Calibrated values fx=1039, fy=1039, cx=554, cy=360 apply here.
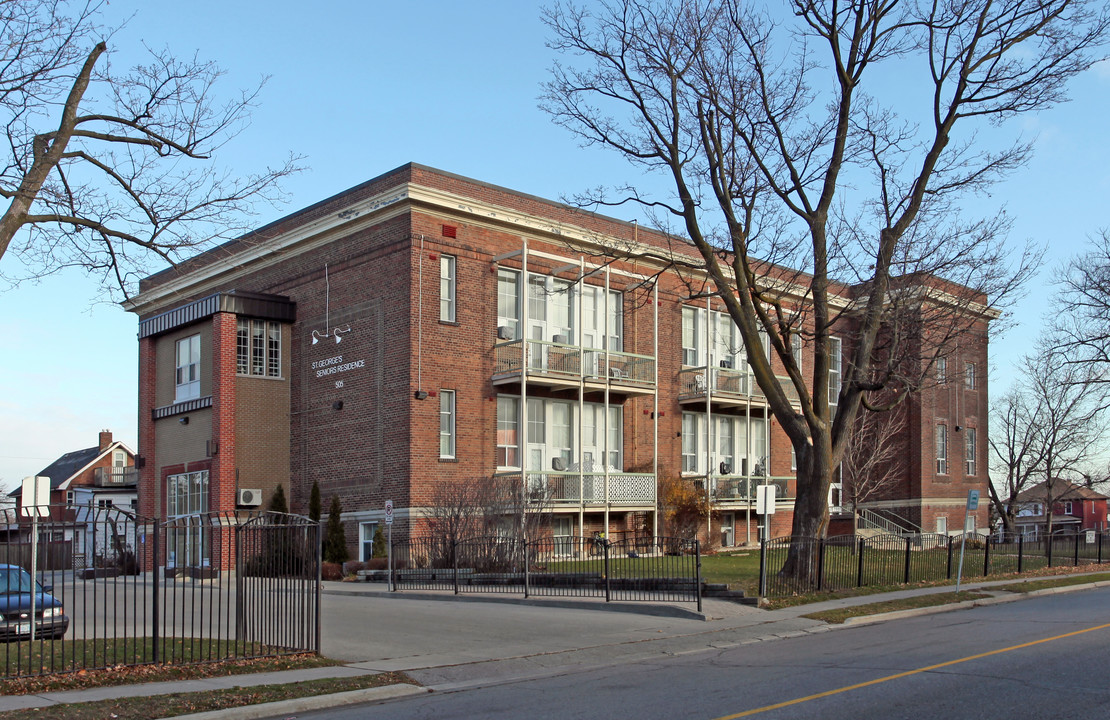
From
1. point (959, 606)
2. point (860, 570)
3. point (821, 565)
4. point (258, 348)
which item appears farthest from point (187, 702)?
point (258, 348)

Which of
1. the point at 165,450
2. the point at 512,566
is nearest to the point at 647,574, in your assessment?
the point at 512,566

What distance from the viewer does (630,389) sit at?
117 feet

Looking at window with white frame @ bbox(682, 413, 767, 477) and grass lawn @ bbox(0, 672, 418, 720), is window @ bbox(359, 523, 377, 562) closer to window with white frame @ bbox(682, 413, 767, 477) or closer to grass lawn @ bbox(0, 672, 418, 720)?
window with white frame @ bbox(682, 413, 767, 477)

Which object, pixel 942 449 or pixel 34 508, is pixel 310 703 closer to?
pixel 34 508

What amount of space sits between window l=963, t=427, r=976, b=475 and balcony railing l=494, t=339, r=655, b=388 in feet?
71.9

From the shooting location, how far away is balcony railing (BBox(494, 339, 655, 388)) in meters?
32.8

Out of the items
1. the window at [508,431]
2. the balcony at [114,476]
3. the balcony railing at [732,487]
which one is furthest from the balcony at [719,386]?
the balcony at [114,476]

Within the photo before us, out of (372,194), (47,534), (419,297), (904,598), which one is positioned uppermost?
(372,194)

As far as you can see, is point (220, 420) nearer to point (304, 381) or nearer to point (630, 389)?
point (304, 381)

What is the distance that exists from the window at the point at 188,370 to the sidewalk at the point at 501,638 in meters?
14.2

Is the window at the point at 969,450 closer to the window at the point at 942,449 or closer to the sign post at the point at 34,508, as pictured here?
the window at the point at 942,449

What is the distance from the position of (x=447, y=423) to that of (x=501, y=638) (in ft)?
52.2

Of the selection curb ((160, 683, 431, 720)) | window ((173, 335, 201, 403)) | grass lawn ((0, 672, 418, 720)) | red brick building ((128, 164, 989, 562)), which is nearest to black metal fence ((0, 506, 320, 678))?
grass lawn ((0, 672, 418, 720))

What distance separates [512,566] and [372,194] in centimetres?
1302
